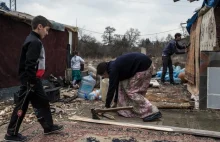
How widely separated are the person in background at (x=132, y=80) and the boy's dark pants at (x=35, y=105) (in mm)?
1422

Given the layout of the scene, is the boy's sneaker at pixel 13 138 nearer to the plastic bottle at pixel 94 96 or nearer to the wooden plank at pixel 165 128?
the wooden plank at pixel 165 128

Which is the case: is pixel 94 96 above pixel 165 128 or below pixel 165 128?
above

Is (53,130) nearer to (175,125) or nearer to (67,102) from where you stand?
(175,125)

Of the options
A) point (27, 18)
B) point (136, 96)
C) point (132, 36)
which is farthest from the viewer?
point (132, 36)

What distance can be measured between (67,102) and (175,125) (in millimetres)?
3160

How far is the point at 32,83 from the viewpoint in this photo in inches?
156

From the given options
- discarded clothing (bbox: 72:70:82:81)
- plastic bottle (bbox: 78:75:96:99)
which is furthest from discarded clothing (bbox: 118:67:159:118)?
discarded clothing (bbox: 72:70:82:81)

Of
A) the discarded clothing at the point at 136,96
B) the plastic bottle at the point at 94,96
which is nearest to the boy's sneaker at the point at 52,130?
the discarded clothing at the point at 136,96

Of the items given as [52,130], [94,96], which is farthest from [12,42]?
[52,130]

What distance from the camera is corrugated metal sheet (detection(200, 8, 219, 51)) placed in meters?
6.57

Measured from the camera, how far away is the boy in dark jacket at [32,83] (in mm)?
3896

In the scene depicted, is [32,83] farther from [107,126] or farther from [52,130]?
[107,126]

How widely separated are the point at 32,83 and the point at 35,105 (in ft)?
1.49

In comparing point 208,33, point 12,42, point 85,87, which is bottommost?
point 85,87
